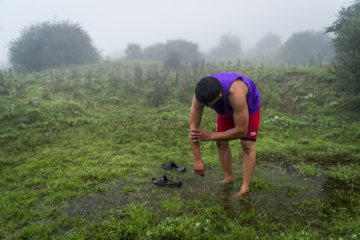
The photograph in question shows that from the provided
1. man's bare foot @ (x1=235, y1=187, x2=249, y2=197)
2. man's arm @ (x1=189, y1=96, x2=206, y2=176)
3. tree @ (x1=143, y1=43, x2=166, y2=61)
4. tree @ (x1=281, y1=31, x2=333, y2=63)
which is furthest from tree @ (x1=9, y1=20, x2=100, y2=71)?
tree @ (x1=281, y1=31, x2=333, y2=63)

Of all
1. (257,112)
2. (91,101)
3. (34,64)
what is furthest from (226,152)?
(34,64)

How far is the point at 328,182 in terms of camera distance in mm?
3068

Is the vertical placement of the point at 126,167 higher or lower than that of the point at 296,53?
lower

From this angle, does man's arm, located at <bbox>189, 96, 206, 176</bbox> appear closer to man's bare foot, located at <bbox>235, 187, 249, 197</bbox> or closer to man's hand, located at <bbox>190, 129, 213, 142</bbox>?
man's hand, located at <bbox>190, 129, 213, 142</bbox>

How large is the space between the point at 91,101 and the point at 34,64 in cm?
1281

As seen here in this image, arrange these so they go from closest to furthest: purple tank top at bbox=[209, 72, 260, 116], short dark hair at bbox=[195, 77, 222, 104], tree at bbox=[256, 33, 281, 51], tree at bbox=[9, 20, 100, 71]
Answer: short dark hair at bbox=[195, 77, 222, 104] < purple tank top at bbox=[209, 72, 260, 116] < tree at bbox=[9, 20, 100, 71] < tree at bbox=[256, 33, 281, 51]

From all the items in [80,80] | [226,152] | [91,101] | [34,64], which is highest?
[34,64]

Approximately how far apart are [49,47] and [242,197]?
2127 cm

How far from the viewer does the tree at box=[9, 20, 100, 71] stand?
17812 mm

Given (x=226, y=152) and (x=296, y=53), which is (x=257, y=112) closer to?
(x=226, y=152)

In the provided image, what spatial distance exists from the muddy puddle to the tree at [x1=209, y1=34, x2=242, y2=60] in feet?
134

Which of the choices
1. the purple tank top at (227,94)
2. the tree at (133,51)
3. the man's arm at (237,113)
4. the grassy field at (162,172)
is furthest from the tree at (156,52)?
Result: the man's arm at (237,113)

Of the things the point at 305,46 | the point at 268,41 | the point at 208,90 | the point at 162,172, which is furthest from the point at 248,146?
the point at 268,41

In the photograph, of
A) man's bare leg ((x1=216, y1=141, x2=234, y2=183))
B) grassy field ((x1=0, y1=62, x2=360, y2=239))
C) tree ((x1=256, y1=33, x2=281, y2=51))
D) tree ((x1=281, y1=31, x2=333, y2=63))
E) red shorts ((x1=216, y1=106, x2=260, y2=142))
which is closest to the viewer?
grassy field ((x1=0, y1=62, x2=360, y2=239))
